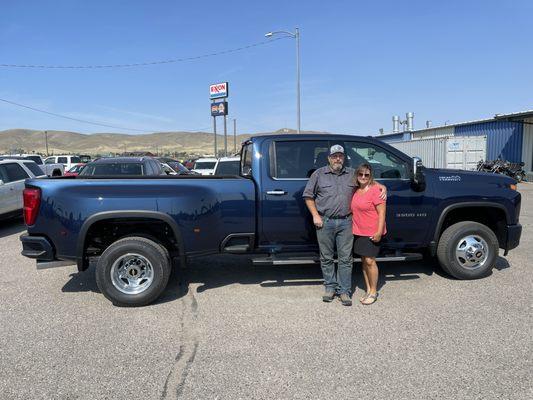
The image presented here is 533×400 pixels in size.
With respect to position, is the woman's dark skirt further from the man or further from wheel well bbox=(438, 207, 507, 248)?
wheel well bbox=(438, 207, 507, 248)

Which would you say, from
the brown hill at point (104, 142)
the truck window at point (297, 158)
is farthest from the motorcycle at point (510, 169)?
the brown hill at point (104, 142)

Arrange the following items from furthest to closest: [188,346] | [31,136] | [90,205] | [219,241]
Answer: [31,136], [219,241], [90,205], [188,346]

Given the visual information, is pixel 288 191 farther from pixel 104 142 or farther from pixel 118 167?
pixel 104 142

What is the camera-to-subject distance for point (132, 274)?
15.5 ft

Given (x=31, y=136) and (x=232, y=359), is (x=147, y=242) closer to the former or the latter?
(x=232, y=359)

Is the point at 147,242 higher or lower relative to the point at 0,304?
higher

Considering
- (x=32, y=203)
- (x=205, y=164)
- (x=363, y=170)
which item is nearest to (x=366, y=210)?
(x=363, y=170)

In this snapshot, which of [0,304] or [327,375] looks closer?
[327,375]

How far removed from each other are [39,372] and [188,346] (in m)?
1.18

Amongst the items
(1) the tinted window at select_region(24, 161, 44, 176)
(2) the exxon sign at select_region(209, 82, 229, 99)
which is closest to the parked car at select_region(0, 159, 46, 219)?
(1) the tinted window at select_region(24, 161, 44, 176)

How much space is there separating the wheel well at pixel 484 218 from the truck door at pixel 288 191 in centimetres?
182

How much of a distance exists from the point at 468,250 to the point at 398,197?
1226 millimetres

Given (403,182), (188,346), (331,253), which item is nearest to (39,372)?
(188,346)

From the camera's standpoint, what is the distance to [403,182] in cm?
508
